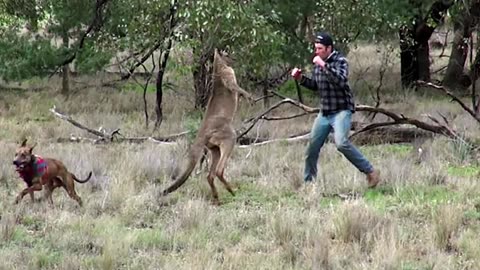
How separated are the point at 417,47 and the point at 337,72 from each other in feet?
43.6

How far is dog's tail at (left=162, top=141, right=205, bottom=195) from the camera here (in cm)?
951

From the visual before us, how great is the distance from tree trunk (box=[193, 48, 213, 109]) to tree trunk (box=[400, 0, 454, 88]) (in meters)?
6.33

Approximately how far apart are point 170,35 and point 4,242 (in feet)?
23.5

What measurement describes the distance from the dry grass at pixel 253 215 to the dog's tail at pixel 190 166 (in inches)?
6.4

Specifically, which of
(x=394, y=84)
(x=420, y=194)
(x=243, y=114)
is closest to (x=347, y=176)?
(x=420, y=194)

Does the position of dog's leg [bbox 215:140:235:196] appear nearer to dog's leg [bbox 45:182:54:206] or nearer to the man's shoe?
the man's shoe

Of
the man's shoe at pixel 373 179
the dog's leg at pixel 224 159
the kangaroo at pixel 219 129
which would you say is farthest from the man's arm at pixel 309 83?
the man's shoe at pixel 373 179

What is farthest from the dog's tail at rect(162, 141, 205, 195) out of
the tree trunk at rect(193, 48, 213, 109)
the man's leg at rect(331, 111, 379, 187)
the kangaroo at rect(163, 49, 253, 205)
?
the tree trunk at rect(193, 48, 213, 109)

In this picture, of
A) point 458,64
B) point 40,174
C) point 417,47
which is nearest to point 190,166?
point 40,174

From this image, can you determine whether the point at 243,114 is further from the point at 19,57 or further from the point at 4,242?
the point at 4,242

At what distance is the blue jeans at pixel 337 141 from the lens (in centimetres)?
962

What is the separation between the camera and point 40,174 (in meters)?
8.84

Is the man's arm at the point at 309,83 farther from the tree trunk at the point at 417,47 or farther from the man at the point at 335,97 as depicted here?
the tree trunk at the point at 417,47

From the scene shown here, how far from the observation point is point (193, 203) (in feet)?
29.1
